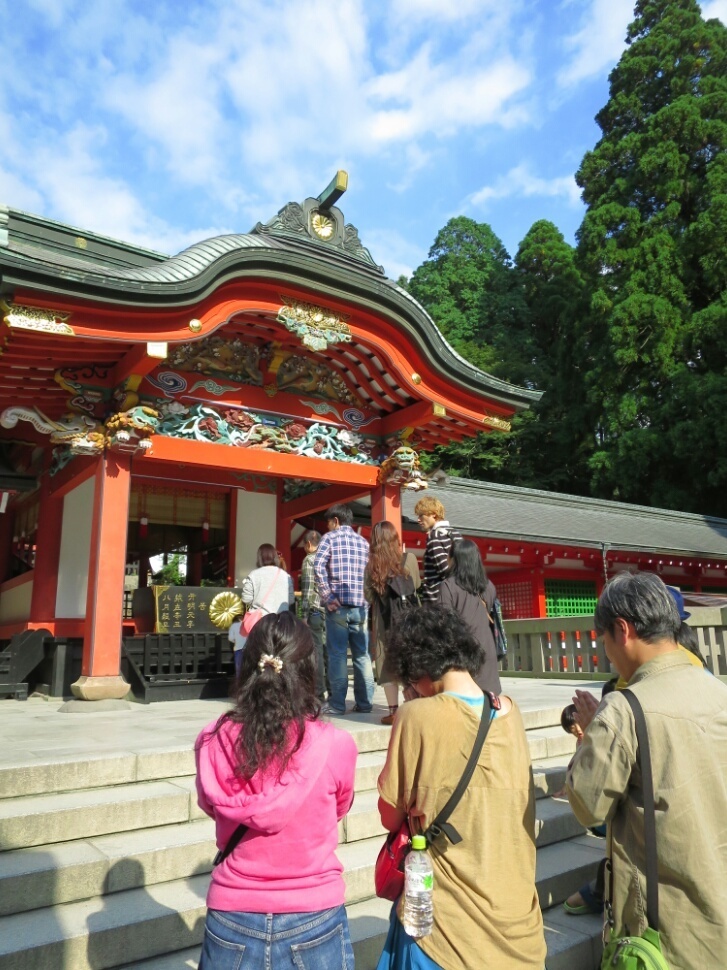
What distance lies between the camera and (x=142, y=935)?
268cm

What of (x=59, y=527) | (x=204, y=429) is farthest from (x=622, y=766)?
(x=59, y=527)

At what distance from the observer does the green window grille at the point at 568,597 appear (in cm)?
1493

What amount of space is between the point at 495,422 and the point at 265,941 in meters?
7.69

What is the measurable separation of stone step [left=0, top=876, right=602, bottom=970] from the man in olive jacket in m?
1.28

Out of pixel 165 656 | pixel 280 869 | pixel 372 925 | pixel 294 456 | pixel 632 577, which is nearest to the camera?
pixel 280 869

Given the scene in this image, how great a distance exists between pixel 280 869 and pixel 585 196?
29.9 metres

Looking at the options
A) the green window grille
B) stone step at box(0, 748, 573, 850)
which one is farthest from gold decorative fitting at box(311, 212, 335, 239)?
the green window grille

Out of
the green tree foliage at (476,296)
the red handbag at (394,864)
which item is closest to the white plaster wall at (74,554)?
the red handbag at (394,864)

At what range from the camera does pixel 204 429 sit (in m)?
7.53

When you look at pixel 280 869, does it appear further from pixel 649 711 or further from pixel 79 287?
pixel 79 287

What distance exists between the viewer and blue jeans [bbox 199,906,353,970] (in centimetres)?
178

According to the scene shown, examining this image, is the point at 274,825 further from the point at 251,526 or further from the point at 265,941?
the point at 251,526

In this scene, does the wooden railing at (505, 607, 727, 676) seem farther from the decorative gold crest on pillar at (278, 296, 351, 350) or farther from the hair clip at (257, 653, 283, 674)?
the hair clip at (257, 653, 283, 674)

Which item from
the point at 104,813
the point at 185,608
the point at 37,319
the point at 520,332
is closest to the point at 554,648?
the point at 185,608
